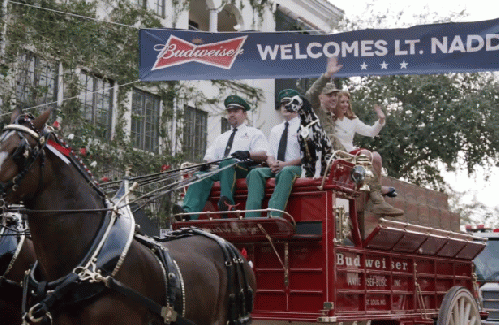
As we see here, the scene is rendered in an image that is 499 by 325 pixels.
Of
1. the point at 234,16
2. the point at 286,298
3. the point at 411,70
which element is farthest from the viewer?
the point at 234,16

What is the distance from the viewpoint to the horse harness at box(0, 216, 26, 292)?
6.20m

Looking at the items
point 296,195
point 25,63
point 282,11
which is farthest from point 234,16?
point 296,195

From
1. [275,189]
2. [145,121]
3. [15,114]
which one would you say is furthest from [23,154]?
[145,121]

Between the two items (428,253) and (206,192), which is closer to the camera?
(206,192)

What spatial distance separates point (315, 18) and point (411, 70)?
49.5 feet

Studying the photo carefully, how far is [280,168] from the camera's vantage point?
7402 mm

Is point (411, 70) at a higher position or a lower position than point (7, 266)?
higher

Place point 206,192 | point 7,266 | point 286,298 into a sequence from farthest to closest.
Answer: point 206,192 → point 286,298 → point 7,266

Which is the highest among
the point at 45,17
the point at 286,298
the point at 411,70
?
the point at 45,17

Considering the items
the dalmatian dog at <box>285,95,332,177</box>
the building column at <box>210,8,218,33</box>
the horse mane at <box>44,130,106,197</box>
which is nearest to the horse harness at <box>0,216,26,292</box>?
the horse mane at <box>44,130,106,197</box>

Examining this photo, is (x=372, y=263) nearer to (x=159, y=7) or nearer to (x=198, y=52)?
(x=198, y=52)

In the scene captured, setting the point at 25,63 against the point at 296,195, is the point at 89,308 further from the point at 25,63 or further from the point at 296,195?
the point at 25,63

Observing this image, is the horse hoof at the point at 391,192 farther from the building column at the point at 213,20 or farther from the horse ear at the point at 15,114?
the building column at the point at 213,20

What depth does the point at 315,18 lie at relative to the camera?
2305 centimetres
